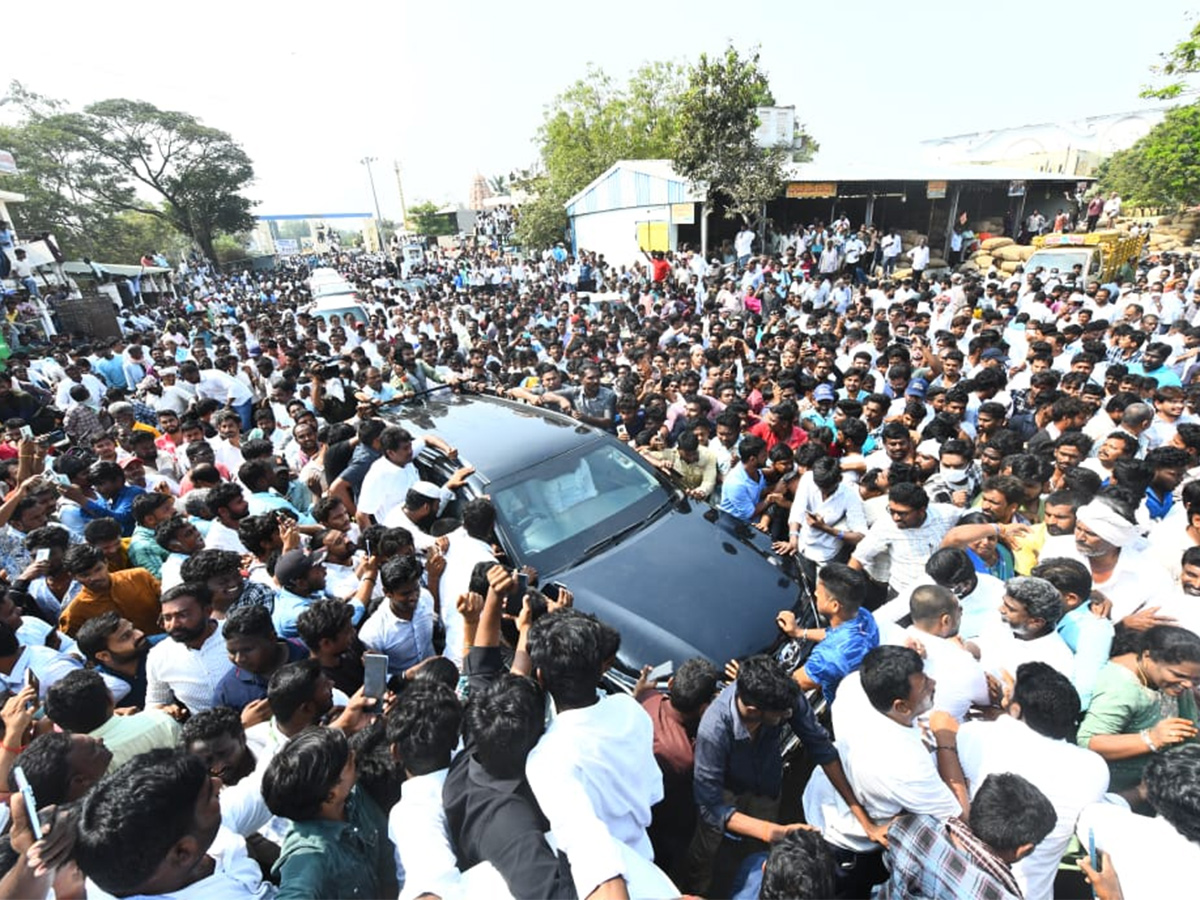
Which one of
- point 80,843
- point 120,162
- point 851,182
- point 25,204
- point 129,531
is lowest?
point 129,531

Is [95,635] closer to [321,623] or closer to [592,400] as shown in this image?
[321,623]

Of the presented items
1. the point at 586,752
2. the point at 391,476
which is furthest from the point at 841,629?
the point at 391,476

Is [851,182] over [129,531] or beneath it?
over

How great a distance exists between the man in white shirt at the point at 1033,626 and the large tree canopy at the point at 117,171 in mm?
42733

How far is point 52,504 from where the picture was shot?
13.5 feet

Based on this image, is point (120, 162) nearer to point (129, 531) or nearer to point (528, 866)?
point (129, 531)

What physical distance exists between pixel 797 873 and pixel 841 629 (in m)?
1.30

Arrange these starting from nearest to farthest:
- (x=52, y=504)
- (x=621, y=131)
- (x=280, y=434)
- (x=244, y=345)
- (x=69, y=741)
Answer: (x=69, y=741) < (x=52, y=504) < (x=280, y=434) < (x=244, y=345) < (x=621, y=131)

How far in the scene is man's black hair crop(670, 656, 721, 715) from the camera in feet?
7.97

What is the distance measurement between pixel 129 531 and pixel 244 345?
7.97m

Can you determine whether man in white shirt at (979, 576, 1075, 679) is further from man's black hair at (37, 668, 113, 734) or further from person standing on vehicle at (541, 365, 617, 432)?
person standing on vehicle at (541, 365, 617, 432)

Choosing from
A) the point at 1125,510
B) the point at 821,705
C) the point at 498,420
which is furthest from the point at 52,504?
the point at 1125,510

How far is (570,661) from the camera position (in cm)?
193

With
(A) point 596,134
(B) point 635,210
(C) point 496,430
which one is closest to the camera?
(C) point 496,430
